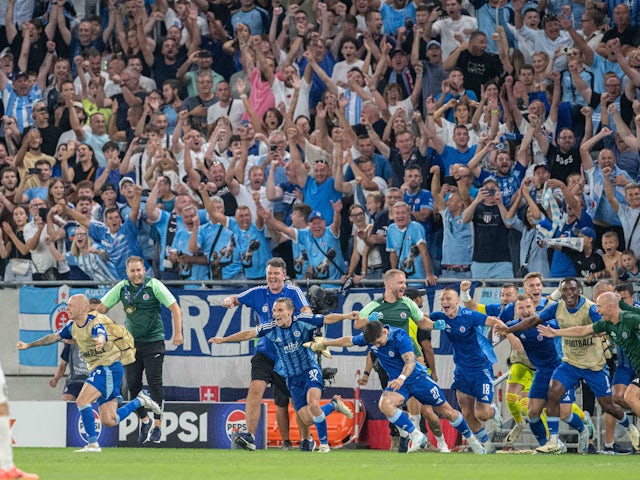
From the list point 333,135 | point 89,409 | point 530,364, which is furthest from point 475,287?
point 89,409

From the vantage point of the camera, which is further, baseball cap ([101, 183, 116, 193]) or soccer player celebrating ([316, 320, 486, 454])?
baseball cap ([101, 183, 116, 193])

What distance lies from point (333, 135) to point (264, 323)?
16.2 ft

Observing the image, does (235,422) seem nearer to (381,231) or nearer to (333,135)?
(381,231)

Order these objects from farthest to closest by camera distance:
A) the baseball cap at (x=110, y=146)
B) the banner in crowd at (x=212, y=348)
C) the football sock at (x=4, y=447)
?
the baseball cap at (x=110, y=146), the banner in crowd at (x=212, y=348), the football sock at (x=4, y=447)

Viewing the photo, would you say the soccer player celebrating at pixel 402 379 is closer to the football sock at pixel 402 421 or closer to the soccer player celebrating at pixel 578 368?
the football sock at pixel 402 421

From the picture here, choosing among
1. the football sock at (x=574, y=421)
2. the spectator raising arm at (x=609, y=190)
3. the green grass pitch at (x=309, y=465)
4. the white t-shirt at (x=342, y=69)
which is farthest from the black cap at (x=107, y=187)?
the football sock at (x=574, y=421)

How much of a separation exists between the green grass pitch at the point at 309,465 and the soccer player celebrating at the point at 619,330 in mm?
910

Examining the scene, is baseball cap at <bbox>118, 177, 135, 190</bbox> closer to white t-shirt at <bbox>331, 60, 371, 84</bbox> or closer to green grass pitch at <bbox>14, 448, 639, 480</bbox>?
white t-shirt at <bbox>331, 60, 371, 84</bbox>

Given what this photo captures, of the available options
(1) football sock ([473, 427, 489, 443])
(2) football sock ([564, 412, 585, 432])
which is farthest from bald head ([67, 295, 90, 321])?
(2) football sock ([564, 412, 585, 432])

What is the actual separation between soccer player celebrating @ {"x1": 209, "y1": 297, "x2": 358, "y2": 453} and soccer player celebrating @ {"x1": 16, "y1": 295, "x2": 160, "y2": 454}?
1571 millimetres

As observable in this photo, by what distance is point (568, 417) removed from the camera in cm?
1833

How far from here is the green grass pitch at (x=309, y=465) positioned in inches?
529

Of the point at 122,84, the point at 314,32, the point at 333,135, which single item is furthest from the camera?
the point at 122,84

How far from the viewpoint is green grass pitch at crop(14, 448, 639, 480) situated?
13438 millimetres
